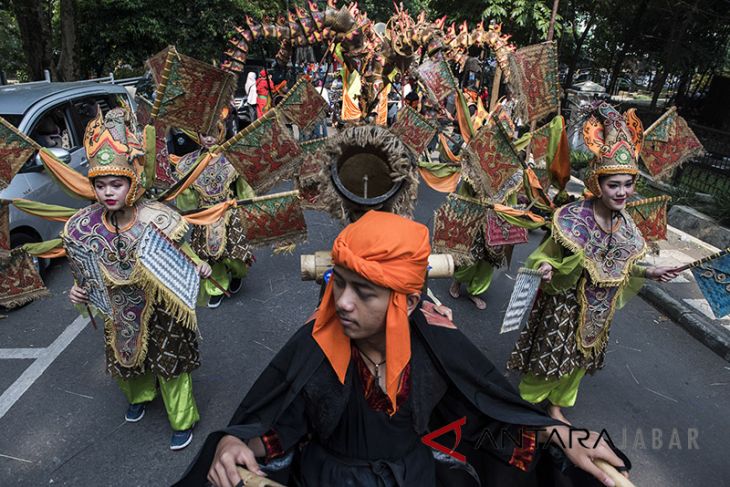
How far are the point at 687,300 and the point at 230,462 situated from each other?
570 cm

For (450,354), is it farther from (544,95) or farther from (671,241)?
(671,241)

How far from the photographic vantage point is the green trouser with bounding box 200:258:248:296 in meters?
4.92

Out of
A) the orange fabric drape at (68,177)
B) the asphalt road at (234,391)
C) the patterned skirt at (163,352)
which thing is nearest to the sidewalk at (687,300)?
the asphalt road at (234,391)

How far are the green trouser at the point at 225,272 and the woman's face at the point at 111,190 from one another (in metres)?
2.35

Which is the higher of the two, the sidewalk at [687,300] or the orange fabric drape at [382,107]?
the orange fabric drape at [382,107]

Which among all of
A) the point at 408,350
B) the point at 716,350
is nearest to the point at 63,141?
the point at 408,350

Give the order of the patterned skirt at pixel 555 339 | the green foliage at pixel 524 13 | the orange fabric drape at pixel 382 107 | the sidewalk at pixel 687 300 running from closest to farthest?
the patterned skirt at pixel 555 339 < the sidewalk at pixel 687 300 < the orange fabric drape at pixel 382 107 < the green foliage at pixel 524 13

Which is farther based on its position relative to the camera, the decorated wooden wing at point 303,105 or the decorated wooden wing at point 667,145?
the decorated wooden wing at point 667,145

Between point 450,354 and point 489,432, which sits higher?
point 450,354

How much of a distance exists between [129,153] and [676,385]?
4.65m

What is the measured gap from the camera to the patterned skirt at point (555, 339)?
122 inches

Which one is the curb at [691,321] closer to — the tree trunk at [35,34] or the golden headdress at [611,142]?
the golden headdress at [611,142]

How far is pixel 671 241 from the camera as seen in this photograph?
23.2 ft

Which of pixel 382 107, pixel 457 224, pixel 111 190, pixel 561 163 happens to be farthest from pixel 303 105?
pixel 382 107
